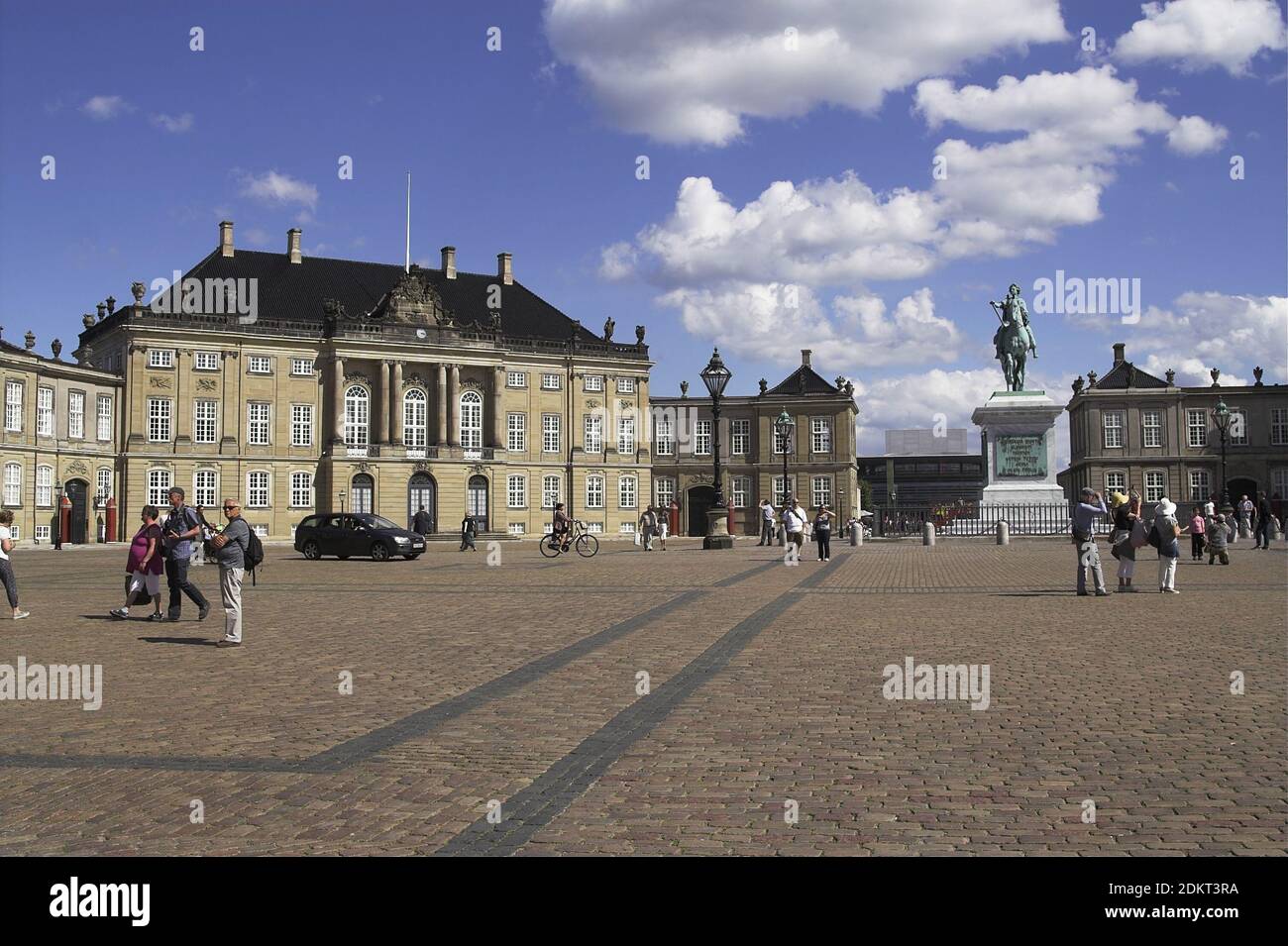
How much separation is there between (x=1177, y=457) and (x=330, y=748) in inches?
Answer: 3545

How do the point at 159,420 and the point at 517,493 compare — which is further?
the point at 517,493

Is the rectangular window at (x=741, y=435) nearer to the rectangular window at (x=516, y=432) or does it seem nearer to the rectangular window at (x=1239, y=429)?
the rectangular window at (x=516, y=432)

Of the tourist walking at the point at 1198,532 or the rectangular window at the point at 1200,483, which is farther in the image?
the rectangular window at the point at 1200,483

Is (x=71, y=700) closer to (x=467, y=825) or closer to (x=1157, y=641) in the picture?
(x=467, y=825)

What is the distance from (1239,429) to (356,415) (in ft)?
213

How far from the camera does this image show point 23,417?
186ft

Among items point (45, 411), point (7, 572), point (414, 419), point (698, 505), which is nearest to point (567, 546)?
point (7, 572)

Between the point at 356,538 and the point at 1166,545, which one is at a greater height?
the point at 1166,545

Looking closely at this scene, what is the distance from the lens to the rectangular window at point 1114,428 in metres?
87.9

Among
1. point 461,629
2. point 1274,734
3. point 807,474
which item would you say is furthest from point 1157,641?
point 807,474

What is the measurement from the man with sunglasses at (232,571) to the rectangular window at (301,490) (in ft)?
191

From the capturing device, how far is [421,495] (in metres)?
71.5

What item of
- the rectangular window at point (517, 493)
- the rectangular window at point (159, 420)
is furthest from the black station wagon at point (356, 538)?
the rectangular window at point (517, 493)

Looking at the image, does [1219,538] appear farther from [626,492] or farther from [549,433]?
[549,433]
